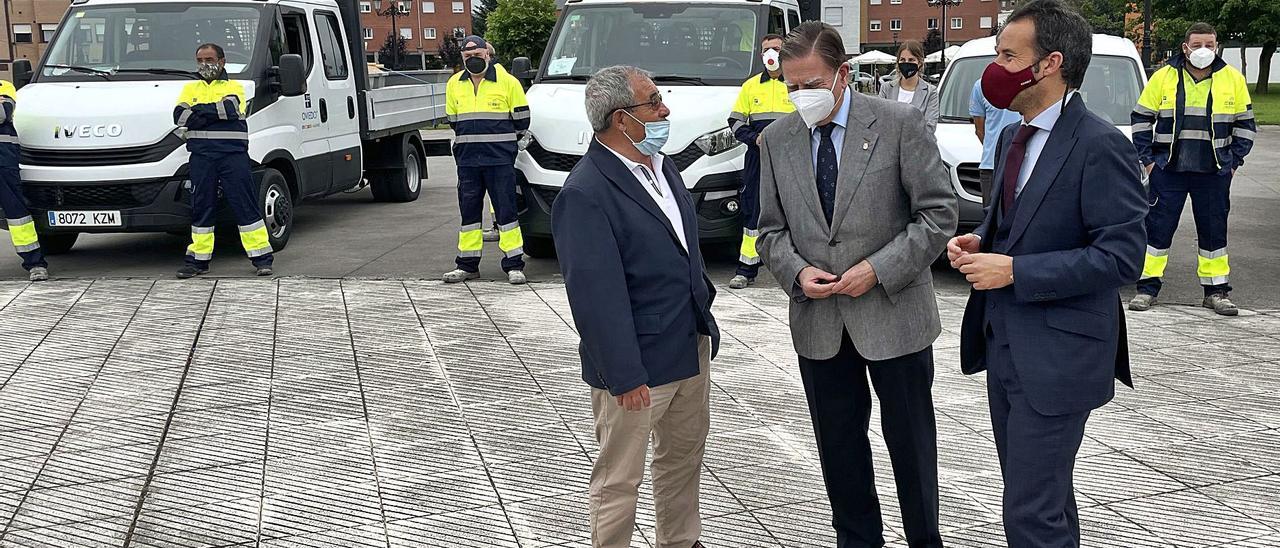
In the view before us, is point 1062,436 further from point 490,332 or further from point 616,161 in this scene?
point 490,332

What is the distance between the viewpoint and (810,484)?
488 centimetres

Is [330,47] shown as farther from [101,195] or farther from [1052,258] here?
[1052,258]

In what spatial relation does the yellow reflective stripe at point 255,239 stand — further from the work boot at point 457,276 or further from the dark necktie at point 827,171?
the dark necktie at point 827,171

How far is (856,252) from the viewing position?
12.2ft

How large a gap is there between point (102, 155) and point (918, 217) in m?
8.43

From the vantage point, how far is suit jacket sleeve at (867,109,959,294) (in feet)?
11.9

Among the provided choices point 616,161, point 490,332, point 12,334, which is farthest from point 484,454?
point 12,334

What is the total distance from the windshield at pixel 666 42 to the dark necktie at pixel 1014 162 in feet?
22.7

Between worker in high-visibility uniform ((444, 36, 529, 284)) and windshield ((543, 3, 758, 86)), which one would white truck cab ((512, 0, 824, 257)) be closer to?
windshield ((543, 3, 758, 86))

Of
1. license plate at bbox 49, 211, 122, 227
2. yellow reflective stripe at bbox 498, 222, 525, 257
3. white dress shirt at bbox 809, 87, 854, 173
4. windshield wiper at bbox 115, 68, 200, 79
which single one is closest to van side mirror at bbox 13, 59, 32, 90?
windshield wiper at bbox 115, 68, 200, 79

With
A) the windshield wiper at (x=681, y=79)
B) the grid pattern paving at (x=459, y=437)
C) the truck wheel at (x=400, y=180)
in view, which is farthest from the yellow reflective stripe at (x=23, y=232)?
the truck wheel at (x=400, y=180)

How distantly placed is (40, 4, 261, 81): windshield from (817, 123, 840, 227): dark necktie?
8.47 m

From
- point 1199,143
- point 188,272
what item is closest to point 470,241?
point 188,272

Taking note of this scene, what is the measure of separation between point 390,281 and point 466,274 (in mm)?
609
